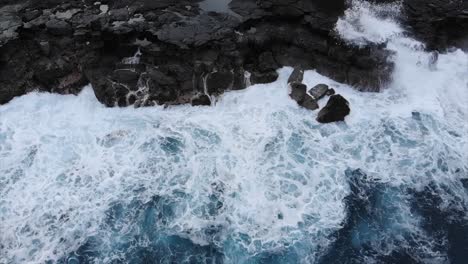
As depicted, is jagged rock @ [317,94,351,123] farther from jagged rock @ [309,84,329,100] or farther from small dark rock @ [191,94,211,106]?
small dark rock @ [191,94,211,106]

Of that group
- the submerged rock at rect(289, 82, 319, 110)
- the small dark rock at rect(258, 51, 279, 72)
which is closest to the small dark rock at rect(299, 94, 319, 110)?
the submerged rock at rect(289, 82, 319, 110)

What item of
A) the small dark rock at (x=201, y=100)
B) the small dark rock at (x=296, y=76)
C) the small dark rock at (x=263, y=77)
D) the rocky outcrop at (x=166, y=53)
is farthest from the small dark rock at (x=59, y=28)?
the small dark rock at (x=296, y=76)

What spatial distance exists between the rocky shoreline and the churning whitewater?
0.63 meters

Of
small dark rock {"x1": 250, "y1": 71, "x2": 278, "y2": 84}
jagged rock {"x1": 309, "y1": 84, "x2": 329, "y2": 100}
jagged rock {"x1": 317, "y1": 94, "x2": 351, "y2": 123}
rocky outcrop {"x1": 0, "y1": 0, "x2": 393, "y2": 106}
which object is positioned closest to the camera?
jagged rock {"x1": 317, "y1": 94, "x2": 351, "y2": 123}

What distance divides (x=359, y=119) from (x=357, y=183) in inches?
120

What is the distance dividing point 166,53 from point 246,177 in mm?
6526

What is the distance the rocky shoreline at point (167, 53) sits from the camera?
1761 cm

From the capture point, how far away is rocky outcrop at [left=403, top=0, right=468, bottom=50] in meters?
19.2

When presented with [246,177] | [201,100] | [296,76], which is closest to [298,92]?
[296,76]

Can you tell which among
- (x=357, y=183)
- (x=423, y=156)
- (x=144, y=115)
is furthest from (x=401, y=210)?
(x=144, y=115)

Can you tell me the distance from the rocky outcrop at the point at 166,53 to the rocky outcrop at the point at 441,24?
2.45m

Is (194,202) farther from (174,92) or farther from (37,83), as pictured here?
(37,83)

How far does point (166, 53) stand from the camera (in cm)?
1800

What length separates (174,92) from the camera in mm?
17531
